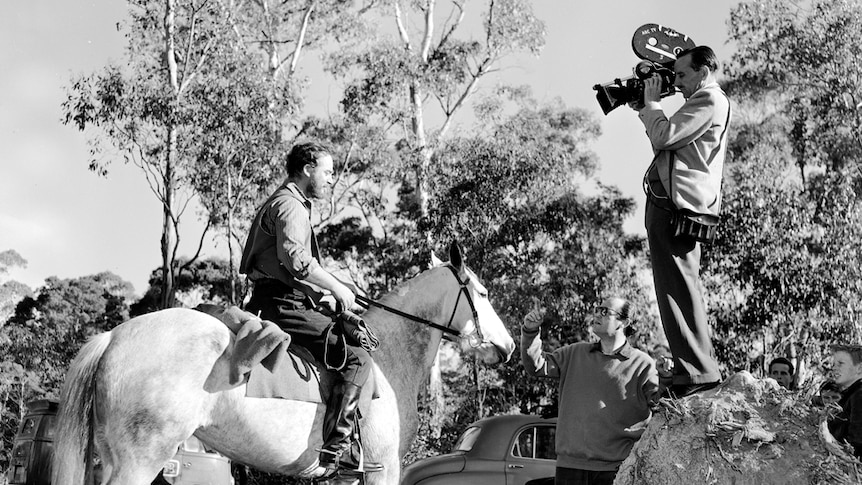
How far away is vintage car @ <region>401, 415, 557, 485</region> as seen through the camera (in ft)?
31.1

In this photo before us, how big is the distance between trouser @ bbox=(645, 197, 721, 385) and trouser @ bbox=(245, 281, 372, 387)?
2.28 metres

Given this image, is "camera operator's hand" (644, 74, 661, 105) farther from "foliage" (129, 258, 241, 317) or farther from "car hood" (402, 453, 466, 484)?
"foliage" (129, 258, 241, 317)

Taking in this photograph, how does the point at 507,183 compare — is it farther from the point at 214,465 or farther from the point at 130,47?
the point at 214,465

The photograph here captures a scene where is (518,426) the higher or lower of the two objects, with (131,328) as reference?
lower

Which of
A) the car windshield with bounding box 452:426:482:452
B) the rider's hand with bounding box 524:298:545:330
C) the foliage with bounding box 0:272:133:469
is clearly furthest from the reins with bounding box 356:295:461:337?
the foliage with bounding box 0:272:133:469

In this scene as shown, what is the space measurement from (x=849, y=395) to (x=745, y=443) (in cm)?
167

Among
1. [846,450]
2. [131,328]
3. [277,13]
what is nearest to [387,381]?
[131,328]

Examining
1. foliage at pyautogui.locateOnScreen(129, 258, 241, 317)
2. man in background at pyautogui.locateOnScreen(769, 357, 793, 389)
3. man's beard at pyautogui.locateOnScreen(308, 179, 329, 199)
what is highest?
foliage at pyautogui.locateOnScreen(129, 258, 241, 317)

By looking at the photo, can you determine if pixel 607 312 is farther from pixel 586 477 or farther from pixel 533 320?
pixel 586 477

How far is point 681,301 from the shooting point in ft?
13.1

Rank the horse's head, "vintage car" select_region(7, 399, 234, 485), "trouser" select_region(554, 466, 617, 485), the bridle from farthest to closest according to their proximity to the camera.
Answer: "vintage car" select_region(7, 399, 234, 485), the horse's head, the bridle, "trouser" select_region(554, 466, 617, 485)

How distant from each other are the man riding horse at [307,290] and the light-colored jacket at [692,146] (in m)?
2.33

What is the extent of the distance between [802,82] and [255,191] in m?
14.1

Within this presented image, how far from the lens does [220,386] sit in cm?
511
